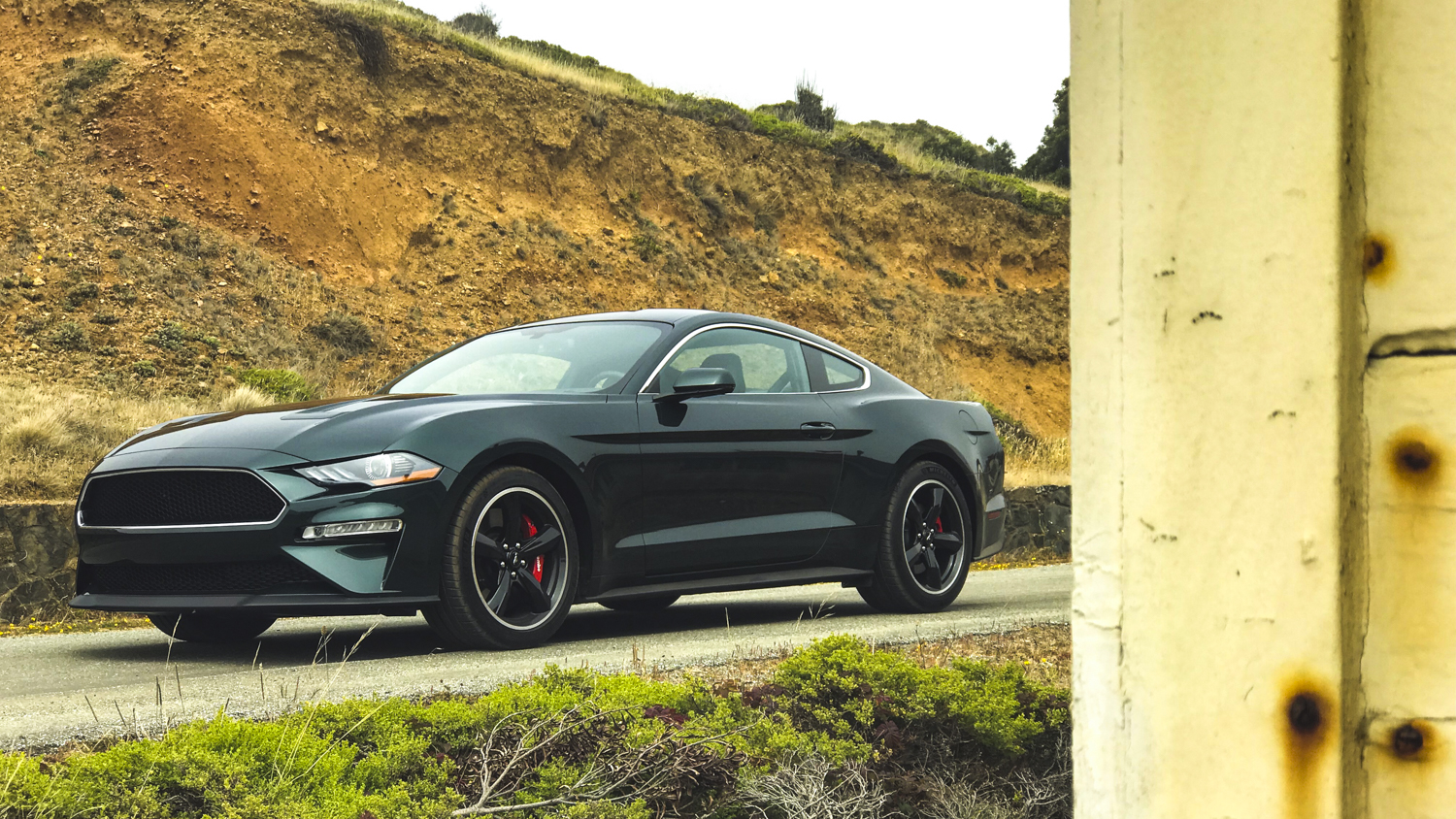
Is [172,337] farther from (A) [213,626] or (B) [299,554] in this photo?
(B) [299,554]

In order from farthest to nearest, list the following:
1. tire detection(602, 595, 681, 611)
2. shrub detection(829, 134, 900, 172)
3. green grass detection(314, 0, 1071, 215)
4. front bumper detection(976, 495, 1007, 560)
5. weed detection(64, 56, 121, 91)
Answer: shrub detection(829, 134, 900, 172) → green grass detection(314, 0, 1071, 215) → weed detection(64, 56, 121, 91) → front bumper detection(976, 495, 1007, 560) → tire detection(602, 595, 681, 611)

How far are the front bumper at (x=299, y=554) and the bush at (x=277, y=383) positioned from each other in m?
12.7

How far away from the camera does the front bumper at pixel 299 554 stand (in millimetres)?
5191

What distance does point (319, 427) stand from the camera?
5457 millimetres

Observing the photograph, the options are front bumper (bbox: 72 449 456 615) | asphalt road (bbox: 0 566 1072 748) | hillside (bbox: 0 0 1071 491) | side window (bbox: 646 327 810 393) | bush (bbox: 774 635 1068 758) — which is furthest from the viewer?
hillside (bbox: 0 0 1071 491)

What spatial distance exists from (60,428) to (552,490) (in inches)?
308

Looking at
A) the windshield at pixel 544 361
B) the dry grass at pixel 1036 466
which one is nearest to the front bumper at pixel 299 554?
the windshield at pixel 544 361

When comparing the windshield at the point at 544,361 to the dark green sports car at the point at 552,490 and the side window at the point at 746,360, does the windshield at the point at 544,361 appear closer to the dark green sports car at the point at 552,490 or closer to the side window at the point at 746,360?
the dark green sports car at the point at 552,490

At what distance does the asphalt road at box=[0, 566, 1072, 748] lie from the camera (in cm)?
407

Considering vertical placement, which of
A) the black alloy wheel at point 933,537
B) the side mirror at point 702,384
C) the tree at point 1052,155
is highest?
the tree at point 1052,155

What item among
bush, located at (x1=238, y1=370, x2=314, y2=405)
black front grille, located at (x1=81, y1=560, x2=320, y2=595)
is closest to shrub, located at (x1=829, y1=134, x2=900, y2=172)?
bush, located at (x1=238, y1=370, x2=314, y2=405)

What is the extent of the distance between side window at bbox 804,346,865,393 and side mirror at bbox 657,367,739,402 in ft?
3.44

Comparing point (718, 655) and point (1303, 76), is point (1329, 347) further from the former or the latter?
point (718, 655)

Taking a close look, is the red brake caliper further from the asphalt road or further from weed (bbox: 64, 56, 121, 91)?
weed (bbox: 64, 56, 121, 91)
